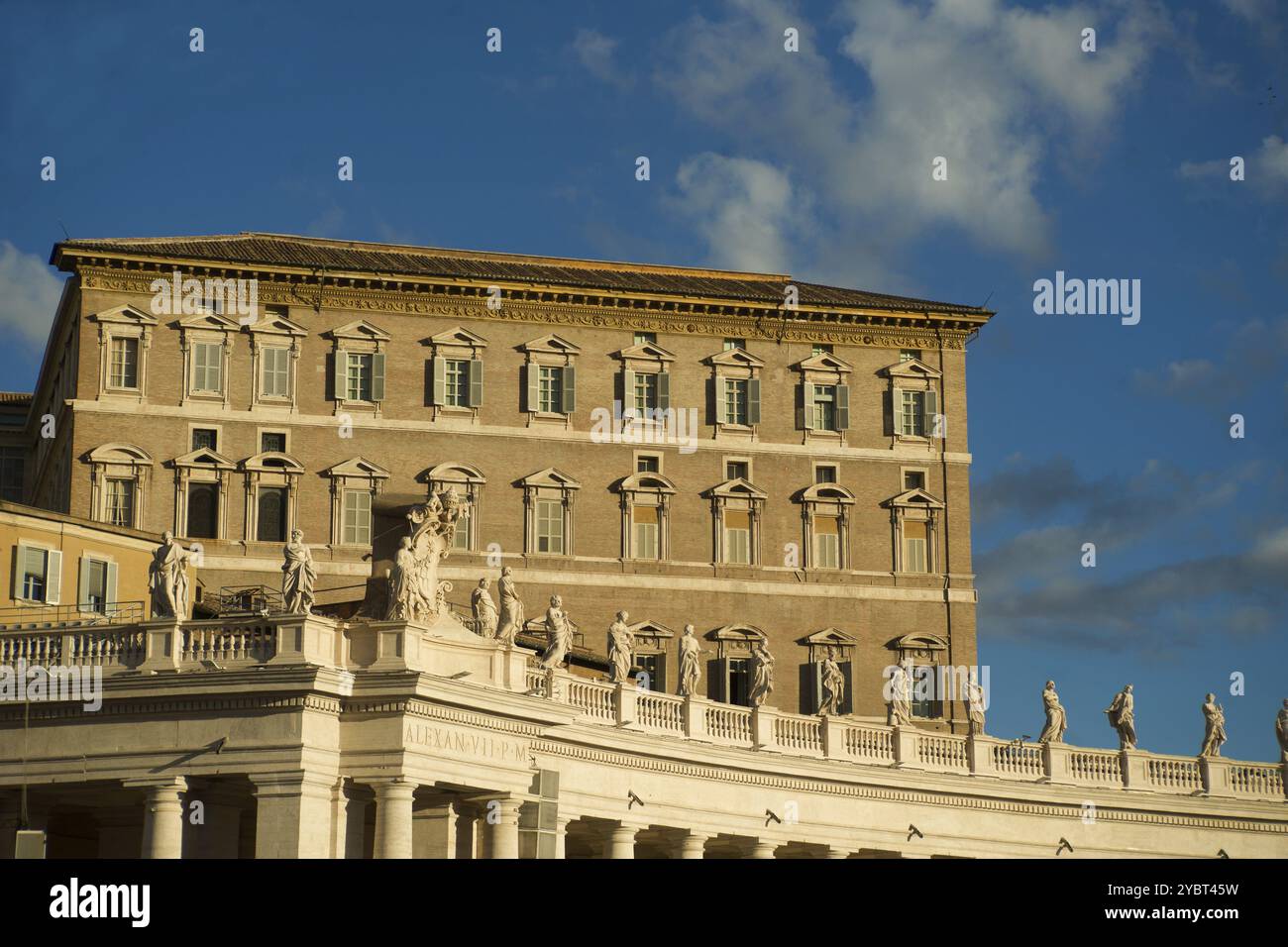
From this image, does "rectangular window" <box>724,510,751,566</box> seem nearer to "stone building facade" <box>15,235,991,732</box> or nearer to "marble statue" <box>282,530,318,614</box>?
"stone building facade" <box>15,235,991,732</box>

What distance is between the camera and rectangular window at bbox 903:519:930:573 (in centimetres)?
9788

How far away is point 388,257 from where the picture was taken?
96.5 meters

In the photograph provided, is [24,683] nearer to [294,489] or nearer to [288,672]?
[288,672]

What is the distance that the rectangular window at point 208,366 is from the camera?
92000 millimetres

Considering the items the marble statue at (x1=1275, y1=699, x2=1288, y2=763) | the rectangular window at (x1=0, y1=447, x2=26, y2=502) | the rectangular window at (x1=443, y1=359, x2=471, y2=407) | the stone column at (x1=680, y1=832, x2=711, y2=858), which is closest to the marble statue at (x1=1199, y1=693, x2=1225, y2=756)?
the marble statue at (x1=1275, y1=699, x2=1288, y2=763)

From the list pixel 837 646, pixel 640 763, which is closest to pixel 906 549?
pixel 837 646

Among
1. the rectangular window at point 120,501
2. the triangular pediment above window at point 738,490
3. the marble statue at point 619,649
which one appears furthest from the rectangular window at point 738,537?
the marble statue at point 619,649

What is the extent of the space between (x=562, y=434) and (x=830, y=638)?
14307 mm

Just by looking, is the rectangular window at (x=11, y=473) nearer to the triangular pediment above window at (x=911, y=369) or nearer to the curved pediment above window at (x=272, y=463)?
the curved pediment above window at (x=272, y=463)

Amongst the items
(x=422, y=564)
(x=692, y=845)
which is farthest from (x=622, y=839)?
(x=422, y=564)

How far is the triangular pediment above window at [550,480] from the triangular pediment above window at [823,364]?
1180 centimetres

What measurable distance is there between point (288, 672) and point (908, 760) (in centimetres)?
2450

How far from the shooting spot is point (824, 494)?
320ft

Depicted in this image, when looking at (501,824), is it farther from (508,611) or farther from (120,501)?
(120,501)
